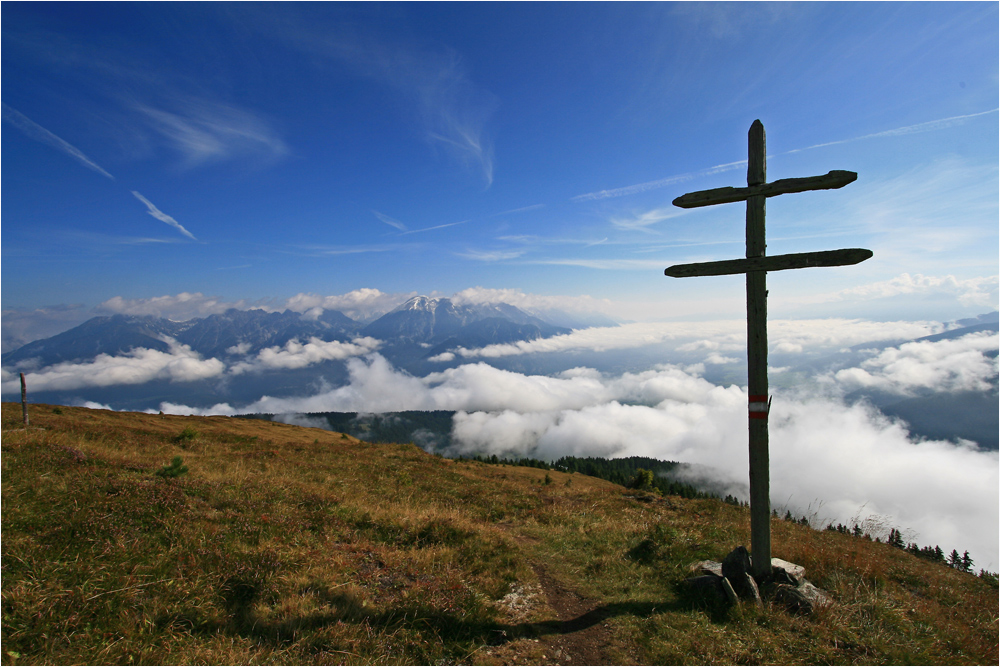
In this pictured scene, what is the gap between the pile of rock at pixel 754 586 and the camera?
22.0ft

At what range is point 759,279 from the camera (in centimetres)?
765

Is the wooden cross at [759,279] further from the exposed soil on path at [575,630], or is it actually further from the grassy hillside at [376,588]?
the exposed soil on path at [575,630]

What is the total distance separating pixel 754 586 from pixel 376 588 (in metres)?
A: 6.61

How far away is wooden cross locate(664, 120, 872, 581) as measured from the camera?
7.35 meters

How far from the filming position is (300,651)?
4902 mm

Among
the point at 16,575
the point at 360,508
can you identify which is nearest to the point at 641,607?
the point at 360,508

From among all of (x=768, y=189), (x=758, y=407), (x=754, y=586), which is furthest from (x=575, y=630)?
(x=768, y=189)

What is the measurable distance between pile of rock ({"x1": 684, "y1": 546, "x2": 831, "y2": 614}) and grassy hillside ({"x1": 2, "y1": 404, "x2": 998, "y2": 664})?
0.35 m

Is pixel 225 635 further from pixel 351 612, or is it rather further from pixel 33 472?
pixel 33 472

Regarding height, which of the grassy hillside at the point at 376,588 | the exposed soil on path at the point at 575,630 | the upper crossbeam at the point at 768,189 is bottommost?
the exposed soil on path at the point at 575,630

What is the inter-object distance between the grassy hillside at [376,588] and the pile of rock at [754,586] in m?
0.35

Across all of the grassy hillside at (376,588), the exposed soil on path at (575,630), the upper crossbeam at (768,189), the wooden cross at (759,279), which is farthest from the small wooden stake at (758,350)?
the exposed soil on path at (575,630)

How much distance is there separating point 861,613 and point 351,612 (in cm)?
815

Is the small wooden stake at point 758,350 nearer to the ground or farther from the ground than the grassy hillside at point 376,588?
farther from the ground
